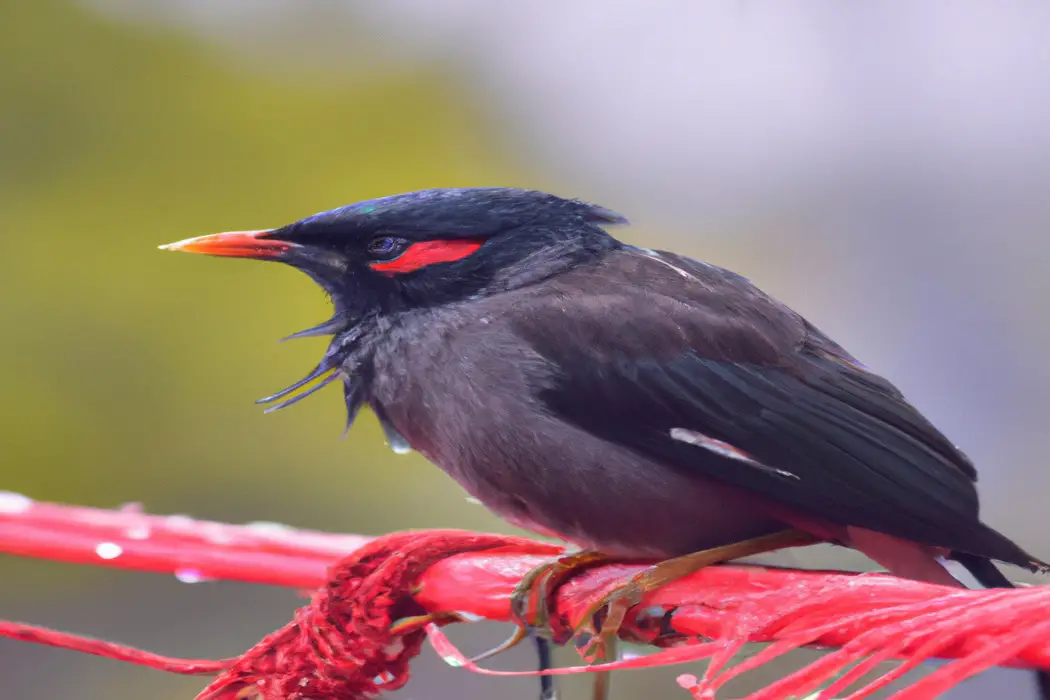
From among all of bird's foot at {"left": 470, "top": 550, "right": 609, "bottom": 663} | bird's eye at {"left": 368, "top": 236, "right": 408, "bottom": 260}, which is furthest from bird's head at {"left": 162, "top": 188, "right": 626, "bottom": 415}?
bird's foot at {"left": 470, "top": 550, "right": 609, "bottom": 663}

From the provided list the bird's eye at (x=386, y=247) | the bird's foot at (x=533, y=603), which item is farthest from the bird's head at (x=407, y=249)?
the bird's foot at (x=533, y=603)

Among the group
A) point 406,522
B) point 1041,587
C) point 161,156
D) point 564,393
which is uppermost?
point 161,156

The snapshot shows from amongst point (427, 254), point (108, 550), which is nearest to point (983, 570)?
point (427, 254)

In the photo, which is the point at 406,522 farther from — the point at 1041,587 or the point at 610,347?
the point at 1041,587

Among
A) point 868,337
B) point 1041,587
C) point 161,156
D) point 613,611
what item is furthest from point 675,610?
point 161,156

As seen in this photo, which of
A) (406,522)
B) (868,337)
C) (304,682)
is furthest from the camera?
(406,522)

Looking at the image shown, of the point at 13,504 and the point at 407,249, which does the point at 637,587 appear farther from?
the point at 13,504

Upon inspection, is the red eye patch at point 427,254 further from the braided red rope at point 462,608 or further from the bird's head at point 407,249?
the braided red rope at point 462,608

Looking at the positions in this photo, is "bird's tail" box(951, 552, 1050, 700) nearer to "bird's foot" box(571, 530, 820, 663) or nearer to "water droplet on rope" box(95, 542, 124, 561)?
"bird's foot" box(571, 530, 820, 663)
